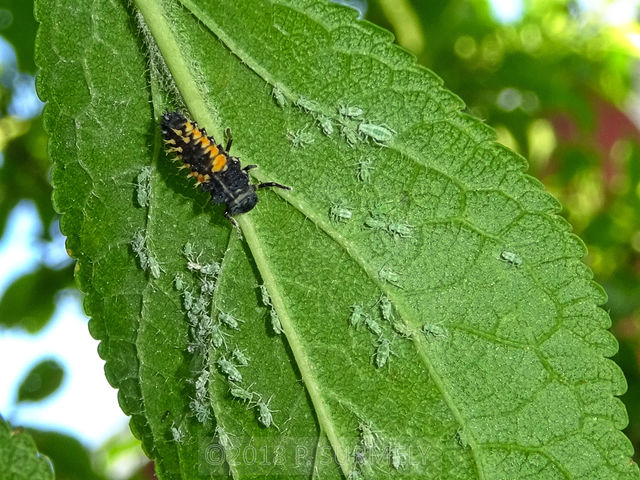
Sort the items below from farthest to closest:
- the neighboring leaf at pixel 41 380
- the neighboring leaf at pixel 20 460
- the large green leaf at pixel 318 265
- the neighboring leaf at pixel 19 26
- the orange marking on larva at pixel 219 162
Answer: the neighboring leaf at pixel 41 380
the neighboring leaf at pixel 19 26
the orange marking on larva at pixel 219 162
the large green leaf at pixel 318 265
the neighboring leaf at pixel 20 460

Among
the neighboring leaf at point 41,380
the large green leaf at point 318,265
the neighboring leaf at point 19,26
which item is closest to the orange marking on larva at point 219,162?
the large green leaf at point 318,265

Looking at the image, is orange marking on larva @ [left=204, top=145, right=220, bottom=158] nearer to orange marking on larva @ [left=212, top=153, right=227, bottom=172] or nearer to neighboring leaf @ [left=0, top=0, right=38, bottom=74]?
orange marking on larva @ [left=212, top=153, right=227, bottom=172]

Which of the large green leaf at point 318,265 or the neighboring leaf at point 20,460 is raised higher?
the large green leaf at point 318,265

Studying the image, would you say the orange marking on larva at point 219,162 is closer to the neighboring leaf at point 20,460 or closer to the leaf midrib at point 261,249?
the leaf midrib at point 261,249

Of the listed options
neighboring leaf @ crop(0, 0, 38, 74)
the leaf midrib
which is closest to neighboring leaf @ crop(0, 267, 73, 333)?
neighboring leaf @ crop(0, 0, 38, 74)

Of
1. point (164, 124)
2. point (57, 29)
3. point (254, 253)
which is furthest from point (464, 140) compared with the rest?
point (57, 29)

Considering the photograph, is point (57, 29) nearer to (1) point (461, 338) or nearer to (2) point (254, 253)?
(2) point (254, 253)
